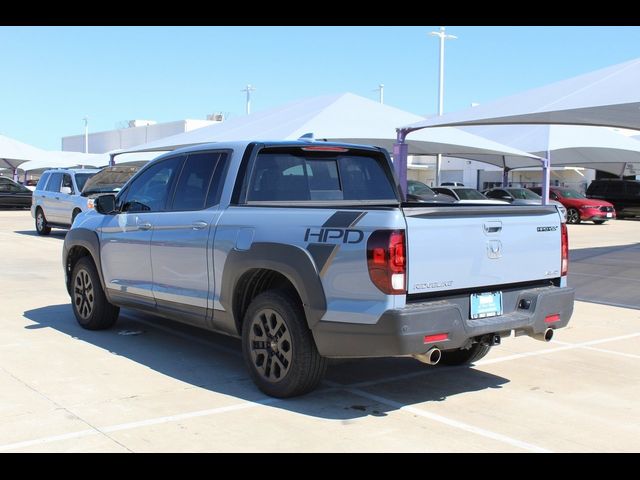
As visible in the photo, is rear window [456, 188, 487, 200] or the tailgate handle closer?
the tailgate handle

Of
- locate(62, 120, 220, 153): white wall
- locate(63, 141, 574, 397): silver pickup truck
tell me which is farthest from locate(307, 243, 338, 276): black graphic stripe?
locate(62, 120, 220, 153): white wall

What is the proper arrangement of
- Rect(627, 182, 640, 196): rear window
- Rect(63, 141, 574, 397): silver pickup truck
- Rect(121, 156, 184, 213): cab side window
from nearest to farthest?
Rect(63, 141, 574, 397): silver pickup truck < Rect(121, 156, 184, 213): cab side window < Rect(627, 182, 640, 196): rear window

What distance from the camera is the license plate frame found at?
16.5 ft

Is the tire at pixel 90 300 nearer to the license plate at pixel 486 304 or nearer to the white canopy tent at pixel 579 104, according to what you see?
the license plate at pixel 486 304

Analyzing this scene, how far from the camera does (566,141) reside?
32219 millimetres

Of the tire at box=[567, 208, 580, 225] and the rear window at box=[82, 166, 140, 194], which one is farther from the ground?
the rear window at box=[82, 166, 140, 194]

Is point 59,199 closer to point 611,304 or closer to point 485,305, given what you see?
point 611,304

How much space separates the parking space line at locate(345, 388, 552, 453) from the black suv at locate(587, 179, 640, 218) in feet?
104

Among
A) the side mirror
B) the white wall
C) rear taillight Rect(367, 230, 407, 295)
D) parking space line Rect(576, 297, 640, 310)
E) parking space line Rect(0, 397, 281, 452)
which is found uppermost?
the white wall

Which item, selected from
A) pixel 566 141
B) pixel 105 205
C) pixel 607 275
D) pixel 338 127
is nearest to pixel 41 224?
pixel 338 127

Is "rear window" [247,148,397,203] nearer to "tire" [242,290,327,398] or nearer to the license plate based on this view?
"tire" [242,290,327,398]

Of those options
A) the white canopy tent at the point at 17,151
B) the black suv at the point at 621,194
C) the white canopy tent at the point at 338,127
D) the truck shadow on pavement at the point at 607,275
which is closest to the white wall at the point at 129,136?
the white canopy tent at the point at 17,151

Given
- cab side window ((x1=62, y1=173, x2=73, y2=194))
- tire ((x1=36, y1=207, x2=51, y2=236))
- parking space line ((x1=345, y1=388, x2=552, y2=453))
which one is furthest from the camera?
tire ((x1=36, y1=207, x2=51, y2=236))
